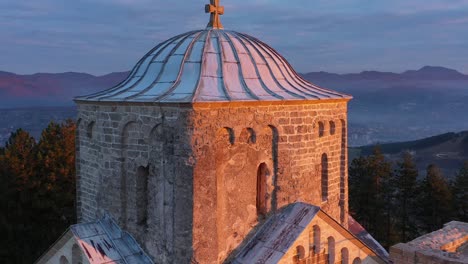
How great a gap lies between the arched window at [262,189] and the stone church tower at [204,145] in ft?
0.06

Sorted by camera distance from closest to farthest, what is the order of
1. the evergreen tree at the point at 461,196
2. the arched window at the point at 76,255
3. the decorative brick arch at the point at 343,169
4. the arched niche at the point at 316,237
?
the arched niche at the point at 316,237
the arched window at the point at 76,255
the decorative brick arch at the point at 343,169
the evergreen tree at the point at 461,196

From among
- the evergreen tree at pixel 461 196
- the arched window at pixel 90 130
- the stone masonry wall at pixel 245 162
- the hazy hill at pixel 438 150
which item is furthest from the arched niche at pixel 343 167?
the hazy hill at pixel 438 150

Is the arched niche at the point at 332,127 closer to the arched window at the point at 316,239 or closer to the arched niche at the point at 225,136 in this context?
the arched window at the point at 316,239

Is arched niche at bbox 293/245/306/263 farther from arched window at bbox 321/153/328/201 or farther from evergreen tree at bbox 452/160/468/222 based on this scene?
evergreen tree at bbox 452/160/468/222

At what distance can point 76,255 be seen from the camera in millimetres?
7422

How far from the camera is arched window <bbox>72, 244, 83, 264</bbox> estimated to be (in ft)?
24.1

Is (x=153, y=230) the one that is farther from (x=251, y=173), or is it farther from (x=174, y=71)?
(x=174, y=71)

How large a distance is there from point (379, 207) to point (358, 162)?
2.86 metres

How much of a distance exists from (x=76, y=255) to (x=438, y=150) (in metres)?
42.9

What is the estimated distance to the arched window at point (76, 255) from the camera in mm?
7348

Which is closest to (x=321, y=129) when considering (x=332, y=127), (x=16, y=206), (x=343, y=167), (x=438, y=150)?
(x=332, y=127)

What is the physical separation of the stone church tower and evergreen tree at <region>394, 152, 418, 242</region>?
15953 millimetres

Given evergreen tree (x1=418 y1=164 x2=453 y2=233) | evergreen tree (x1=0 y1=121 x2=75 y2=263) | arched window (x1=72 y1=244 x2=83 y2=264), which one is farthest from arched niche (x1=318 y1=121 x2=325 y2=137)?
evergreen tree (x1=418 y1=164 x2=453 y2=233)

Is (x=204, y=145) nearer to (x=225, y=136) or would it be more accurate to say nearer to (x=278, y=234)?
(x=225, y=136)
